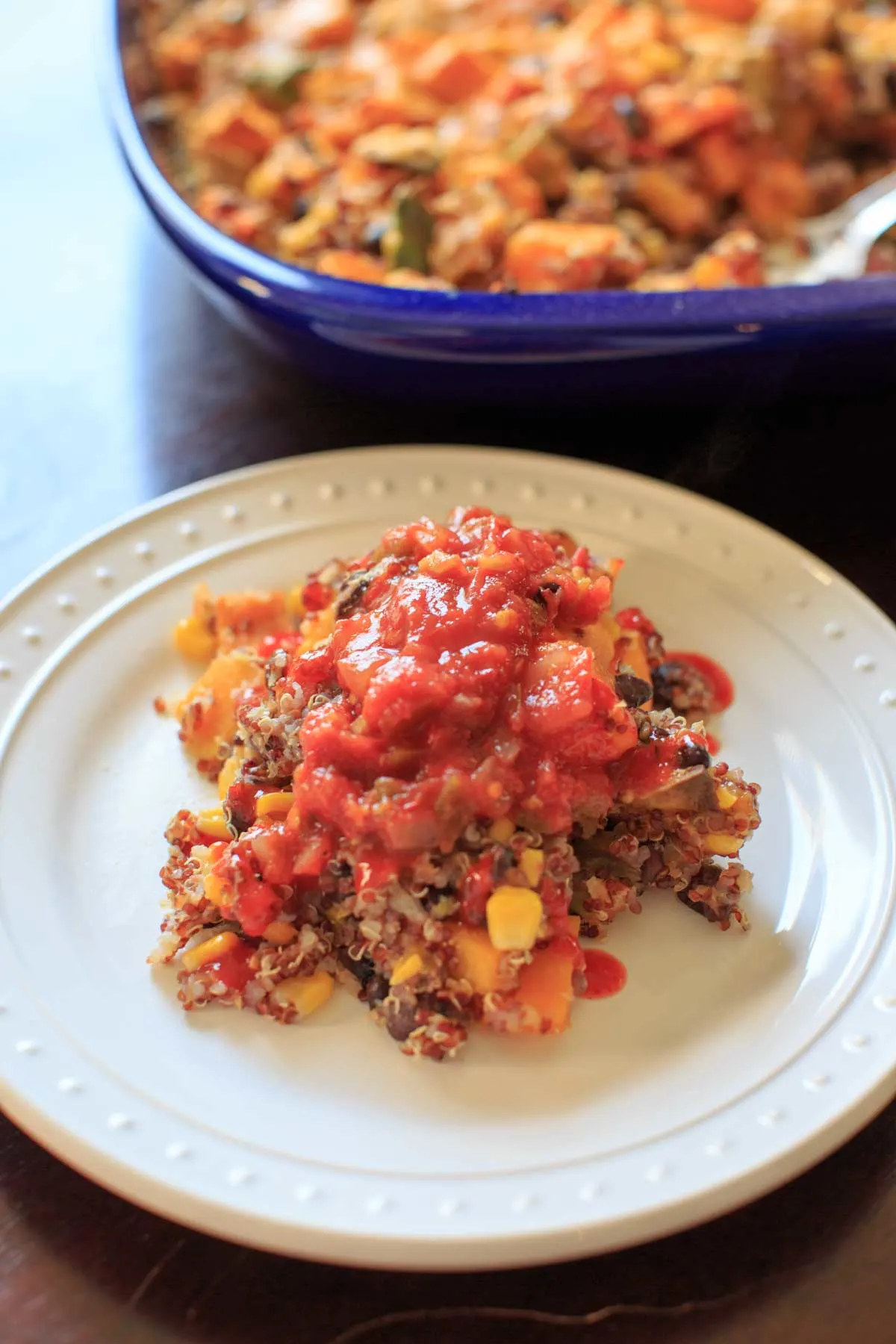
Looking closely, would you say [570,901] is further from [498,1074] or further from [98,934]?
[98,934]

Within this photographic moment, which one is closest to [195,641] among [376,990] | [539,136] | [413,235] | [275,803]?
[275,803]

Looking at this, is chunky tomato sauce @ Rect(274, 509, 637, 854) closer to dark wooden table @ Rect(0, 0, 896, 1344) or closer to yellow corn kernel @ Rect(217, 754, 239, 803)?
yellow corn kernel @ Rect(217, 754, 239, 803)

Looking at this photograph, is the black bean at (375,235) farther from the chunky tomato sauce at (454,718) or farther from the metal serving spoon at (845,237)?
the chunky tomato sauce at (454,718)

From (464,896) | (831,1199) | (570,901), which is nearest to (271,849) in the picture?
(464,896)

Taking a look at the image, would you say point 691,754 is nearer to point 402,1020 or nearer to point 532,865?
point 532,865

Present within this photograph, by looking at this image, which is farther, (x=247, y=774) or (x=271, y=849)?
(x=247, y=774)

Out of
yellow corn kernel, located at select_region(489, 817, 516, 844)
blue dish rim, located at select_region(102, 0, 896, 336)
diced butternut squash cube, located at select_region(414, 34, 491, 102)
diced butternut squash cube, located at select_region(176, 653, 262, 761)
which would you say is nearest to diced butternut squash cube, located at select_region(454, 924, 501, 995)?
yellow corn kernel, located at select_region(489, 817, 516, 844)
